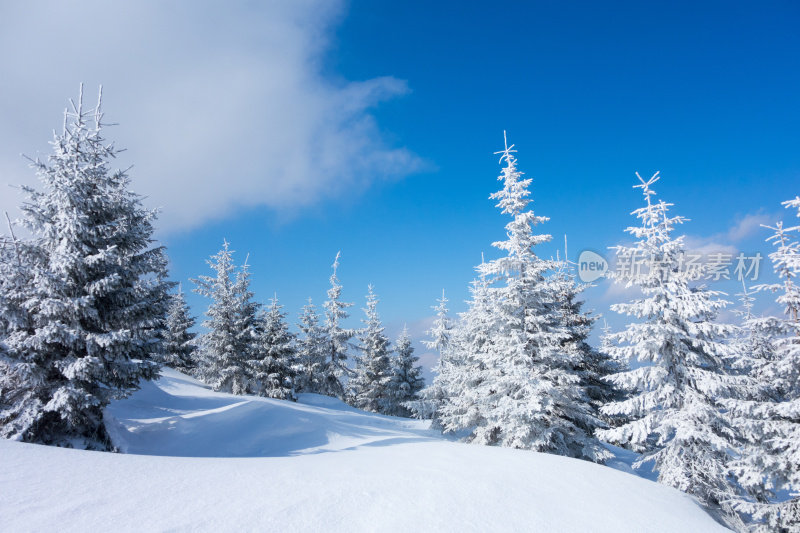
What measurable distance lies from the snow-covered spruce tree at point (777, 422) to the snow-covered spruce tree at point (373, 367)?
2732 cm

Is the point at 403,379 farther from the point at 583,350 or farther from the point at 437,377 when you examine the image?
the point at 583,350

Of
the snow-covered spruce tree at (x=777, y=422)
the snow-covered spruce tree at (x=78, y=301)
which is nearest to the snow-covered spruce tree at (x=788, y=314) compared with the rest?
the snow-covered spruce tree at (x=777, y=422)

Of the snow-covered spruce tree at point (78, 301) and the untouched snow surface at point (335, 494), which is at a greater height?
the snow-covered spruce tree at point (78, 301)

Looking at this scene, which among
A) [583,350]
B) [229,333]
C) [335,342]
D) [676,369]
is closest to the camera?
[676,369]

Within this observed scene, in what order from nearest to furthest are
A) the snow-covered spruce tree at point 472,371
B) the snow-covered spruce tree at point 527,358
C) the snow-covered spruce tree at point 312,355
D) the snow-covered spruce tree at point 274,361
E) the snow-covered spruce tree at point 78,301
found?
the snow-covered spruce tree at point 78,301 → the snow-covered spruce tree at point 527,358 → the snow-covered spruce tree at point 472,371 → the snow-covered spruce tree at point 274,361 → the snow-covered spruce tree at point 312,355

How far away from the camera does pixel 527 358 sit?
13680mm

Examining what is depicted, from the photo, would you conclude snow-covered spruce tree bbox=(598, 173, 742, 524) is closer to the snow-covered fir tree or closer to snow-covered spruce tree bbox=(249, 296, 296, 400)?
the snow-covered fir tree

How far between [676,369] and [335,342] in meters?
28.3

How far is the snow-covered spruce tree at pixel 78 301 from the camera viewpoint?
9.51m

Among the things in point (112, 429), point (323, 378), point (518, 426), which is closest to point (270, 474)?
point (112, 429)

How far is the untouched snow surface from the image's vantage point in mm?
4266

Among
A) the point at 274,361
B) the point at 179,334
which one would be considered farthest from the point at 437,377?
the point at 179,334

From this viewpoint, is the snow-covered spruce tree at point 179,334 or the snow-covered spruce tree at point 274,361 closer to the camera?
the snow-covered spruce tree at point 274,361

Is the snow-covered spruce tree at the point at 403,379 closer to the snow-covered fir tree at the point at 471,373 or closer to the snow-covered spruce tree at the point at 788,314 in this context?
the snow-covered fir tree at the point at 471,373
